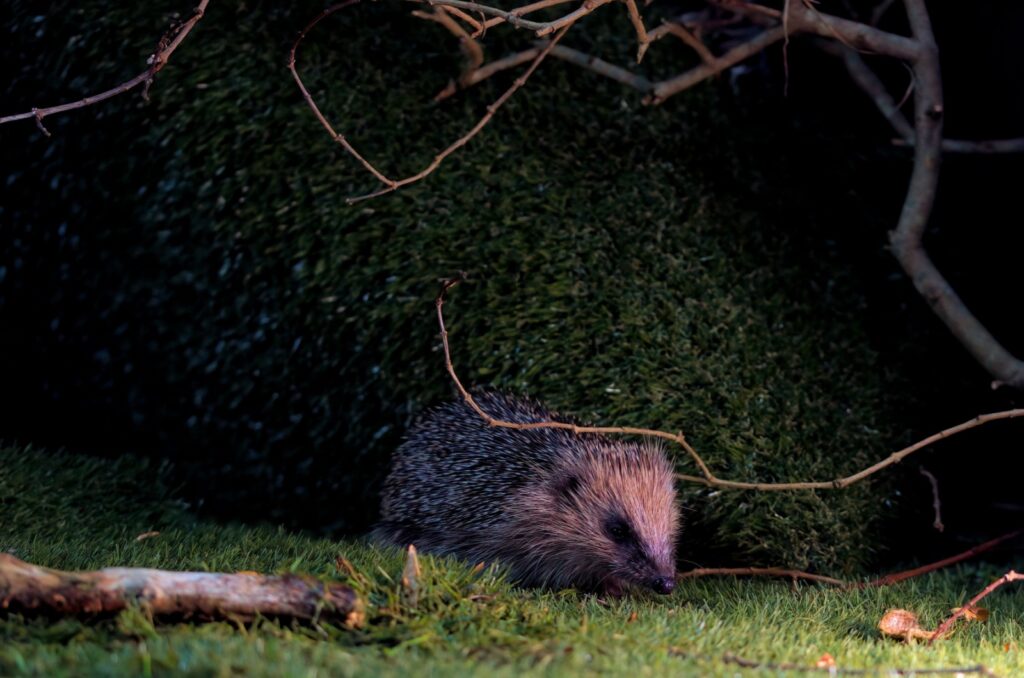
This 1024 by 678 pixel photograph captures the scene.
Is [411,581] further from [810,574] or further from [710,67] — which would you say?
[710,67]

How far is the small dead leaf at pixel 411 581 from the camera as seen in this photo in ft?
10.6

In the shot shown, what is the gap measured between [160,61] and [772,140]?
10.7 ft

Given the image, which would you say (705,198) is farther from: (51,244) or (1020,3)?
(51,244)

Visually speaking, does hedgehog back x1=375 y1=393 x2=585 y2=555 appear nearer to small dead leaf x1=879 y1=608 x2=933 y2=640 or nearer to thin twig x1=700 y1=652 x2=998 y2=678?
small dead leaf x1=879 y1=608 x2=933 y2=640

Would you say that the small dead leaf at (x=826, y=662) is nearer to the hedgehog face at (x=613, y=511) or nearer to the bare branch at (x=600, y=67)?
the hedgehog face at (x=613, y=511)

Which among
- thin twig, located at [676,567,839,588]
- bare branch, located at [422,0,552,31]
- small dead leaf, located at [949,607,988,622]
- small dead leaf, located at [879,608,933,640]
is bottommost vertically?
thin twig, located at [676,567,839,588]

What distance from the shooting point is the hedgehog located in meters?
4.45

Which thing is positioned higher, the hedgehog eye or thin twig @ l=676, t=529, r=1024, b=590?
the hedgehog eye

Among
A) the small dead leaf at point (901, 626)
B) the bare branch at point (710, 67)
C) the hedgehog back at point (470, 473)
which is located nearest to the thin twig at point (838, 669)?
the small dead leaf at point (901, 626)

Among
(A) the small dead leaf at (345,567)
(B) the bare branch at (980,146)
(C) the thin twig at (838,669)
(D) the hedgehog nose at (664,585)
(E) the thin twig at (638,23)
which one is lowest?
(D) the hedgehog nose at (664,585)

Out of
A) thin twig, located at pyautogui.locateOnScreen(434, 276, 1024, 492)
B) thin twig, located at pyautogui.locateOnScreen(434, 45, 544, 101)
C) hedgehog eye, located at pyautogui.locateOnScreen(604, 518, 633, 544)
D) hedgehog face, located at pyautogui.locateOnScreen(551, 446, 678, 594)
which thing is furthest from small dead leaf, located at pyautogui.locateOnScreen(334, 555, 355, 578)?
thin twig, located at pyautogui.locateOnScreen(434, 45, 544, 101)

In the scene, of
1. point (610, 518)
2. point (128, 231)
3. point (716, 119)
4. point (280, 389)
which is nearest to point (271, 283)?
point (280, 389)

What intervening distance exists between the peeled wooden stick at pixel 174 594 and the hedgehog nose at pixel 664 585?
1.48 metres

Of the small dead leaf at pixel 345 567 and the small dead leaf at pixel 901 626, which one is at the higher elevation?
the small dead leaf at pixel 345 567
